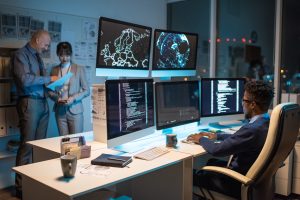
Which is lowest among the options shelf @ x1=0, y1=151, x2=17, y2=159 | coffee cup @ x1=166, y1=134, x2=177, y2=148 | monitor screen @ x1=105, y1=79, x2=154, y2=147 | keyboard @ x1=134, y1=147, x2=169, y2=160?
shelf @ x1=0, y1=151, x2=17, y2=159

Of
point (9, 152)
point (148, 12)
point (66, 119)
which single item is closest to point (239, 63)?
point (148, 12)

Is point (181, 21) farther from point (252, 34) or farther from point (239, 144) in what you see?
point (239, 144)

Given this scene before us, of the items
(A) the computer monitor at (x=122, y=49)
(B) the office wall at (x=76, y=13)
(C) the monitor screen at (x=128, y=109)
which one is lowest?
(C) the monitor screen at (x=128, y=109)

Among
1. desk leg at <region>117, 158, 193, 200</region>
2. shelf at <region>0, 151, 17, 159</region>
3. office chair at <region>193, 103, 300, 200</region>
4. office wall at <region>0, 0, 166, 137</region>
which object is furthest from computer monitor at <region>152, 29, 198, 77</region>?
shelf at <region>0, 151, 17, 159</region>

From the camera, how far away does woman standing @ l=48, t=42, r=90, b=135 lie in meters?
3.42

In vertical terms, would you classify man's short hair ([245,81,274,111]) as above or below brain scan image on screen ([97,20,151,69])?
below

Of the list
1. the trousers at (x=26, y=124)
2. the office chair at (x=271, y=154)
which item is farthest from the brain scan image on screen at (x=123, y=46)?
the trousers at (x=26, y=124)

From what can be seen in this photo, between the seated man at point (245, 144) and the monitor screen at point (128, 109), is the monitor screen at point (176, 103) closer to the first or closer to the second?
the monitor screen at point (128, 109)

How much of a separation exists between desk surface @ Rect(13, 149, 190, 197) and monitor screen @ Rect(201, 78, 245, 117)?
100cm

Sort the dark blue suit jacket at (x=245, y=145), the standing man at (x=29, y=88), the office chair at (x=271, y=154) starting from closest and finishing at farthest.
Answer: the office chair at (x=271, y=154) < the dark blue suit jacket at (x=245, y=145) < the standing man at (x=29, y=88)

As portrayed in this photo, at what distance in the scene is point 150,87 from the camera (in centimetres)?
235

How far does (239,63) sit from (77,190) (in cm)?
376

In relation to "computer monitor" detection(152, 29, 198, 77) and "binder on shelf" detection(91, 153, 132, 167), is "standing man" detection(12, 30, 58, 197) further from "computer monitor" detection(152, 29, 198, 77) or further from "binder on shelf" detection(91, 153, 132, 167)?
"binder on shelf" detection(91, 153, 132, 167)

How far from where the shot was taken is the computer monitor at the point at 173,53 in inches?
108
